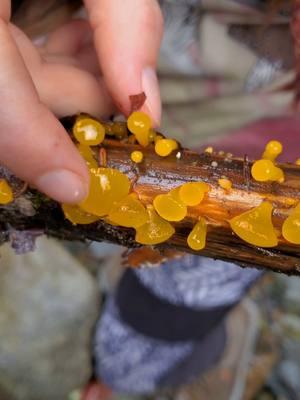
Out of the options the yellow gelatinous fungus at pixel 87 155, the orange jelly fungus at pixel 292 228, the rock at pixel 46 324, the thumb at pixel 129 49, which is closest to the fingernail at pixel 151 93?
the thumb at pixel 129 49

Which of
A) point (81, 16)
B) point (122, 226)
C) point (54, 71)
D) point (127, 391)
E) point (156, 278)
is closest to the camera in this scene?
point (122, 226)

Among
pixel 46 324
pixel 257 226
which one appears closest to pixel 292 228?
pixel 257 226

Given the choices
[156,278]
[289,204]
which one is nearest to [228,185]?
[289,204]

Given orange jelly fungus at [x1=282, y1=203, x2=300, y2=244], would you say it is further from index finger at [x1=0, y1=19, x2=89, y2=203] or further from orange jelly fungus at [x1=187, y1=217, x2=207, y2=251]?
index finger at [x1=0, y1=19, x2=89, y2=203]

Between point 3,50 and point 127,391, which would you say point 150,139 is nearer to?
point 3,50

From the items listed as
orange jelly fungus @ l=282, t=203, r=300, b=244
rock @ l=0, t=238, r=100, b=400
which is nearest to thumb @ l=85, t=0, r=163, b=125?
orange jelly fungus @ l=282, t=203, r=300, b=244
